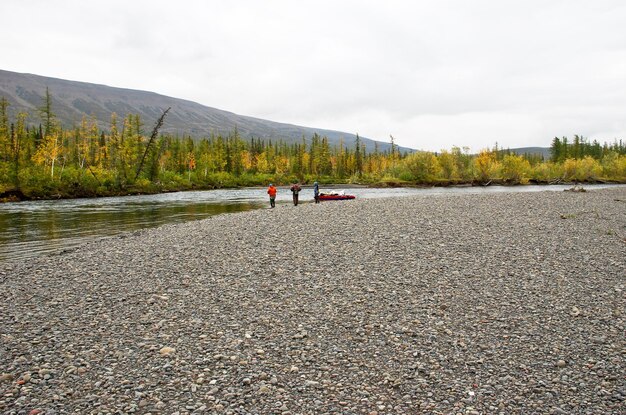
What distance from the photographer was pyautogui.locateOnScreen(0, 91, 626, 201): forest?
69625mm

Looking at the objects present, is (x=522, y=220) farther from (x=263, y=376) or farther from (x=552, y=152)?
(x=552, y=152)

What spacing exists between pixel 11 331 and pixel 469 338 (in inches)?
438

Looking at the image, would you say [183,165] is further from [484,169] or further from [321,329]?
[321,329]

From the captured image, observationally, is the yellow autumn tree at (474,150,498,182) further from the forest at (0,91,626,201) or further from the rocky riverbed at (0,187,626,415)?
the rocky riverbed at (0,187,626,415)

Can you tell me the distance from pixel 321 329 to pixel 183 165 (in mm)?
124615

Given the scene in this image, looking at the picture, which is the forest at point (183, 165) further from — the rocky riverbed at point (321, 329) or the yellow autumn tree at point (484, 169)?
the rocky riverbed at point (321, 329)

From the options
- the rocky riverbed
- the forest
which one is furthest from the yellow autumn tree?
the rocky riverbed

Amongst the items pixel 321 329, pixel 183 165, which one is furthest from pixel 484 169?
pixel 321 329

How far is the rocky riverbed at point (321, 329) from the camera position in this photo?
268 inches

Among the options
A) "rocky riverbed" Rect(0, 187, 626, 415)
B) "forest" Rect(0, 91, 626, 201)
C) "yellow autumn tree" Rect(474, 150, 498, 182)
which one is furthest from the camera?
"yellow autumn tree" Rect(474, 150, 498, 182)

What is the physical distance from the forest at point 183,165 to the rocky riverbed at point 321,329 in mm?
58733

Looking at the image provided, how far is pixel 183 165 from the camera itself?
125438 mm

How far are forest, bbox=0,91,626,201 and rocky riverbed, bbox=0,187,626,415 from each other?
193 ft

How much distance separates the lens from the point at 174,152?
134 meters
